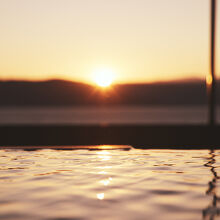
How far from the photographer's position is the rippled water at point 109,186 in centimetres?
500

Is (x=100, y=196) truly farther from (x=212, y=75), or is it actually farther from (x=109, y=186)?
(x=212, y=75)

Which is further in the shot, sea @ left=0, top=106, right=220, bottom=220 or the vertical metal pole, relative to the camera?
the vertical metal pole

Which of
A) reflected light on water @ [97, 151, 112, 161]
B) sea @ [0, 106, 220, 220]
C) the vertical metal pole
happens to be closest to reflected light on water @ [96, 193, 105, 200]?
sea @ [0, 106, 220, 220]

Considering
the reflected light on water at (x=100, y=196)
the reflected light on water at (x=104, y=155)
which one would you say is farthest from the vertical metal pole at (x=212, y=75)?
the reflected light on water at (x=100, y=196)

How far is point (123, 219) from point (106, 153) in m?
6.72

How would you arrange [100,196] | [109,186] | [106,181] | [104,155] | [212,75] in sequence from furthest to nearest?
[212,75] → [104,155] → [106,181] → [109,186] → [100,196]

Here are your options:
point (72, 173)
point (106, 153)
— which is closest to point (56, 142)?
point (106, 153)

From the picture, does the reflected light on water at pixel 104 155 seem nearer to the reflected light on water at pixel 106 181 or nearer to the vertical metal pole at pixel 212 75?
the reflected light on water at pixel 106 181

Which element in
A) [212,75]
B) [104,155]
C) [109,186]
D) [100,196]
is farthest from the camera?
[212,75]

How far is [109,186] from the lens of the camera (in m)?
6.54

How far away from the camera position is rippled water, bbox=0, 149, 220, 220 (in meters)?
5.00

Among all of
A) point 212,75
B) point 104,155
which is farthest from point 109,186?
point 212,75

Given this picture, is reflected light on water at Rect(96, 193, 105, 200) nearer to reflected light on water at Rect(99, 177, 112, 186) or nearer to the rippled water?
the rippled water

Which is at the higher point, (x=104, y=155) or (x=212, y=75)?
(x=212, y=75)
